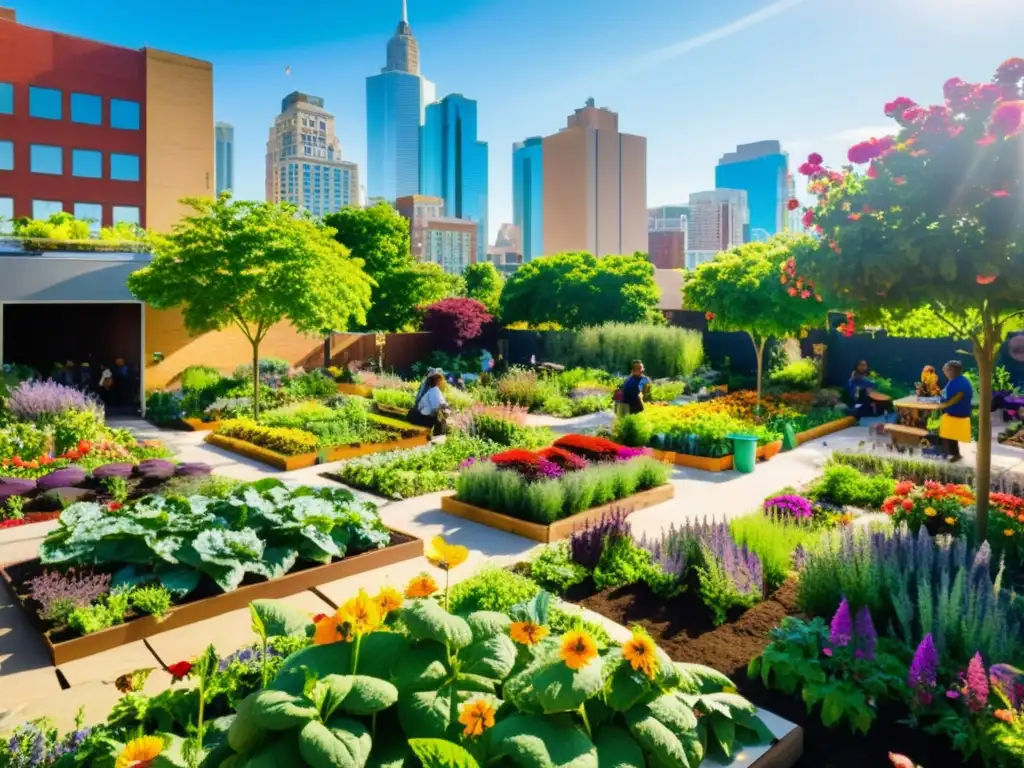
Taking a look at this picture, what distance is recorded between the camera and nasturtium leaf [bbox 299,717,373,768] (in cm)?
276

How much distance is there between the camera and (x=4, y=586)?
630 centimetres

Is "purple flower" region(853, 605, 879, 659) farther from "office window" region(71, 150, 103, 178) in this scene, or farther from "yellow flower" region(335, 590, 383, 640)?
"office window" region(71, 150, 103, 178)

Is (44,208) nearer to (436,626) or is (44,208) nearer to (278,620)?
(278,620)

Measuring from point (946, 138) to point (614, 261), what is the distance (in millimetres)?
24028

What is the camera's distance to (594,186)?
168 m

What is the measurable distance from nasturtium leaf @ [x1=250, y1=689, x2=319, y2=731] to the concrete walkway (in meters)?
1.84

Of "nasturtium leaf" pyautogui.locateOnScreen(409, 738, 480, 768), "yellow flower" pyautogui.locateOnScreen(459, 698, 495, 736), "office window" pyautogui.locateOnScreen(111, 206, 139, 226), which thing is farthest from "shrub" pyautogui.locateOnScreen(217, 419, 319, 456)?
"office window" pyautogui.locateOnScreen(111, 206, 139, 226)

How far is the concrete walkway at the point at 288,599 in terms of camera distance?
4.60m

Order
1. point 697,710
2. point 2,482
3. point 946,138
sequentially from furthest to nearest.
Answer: point 2,482
point 946,138
point 697,710

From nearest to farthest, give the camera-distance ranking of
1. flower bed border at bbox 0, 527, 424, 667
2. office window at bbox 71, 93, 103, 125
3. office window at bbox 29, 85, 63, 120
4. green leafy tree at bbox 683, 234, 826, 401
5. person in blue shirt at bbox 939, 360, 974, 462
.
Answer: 1. flower bed border at bbox 0, 527, 424, 667
2. person in blue shirt at bbox 939, 360, 974, 462
3. green leafy tree at bbox 683, 234, 826, 401
4. office window at bbox 29, 85, 63, 120
5. office window at bbox 71, 93, 103, 125

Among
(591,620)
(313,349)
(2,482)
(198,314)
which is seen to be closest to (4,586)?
(2,482)

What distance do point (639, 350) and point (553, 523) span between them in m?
14.1

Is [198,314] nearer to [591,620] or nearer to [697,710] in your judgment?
[591,620]

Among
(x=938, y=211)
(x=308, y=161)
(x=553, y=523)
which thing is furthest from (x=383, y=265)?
(x=308, y=161)
